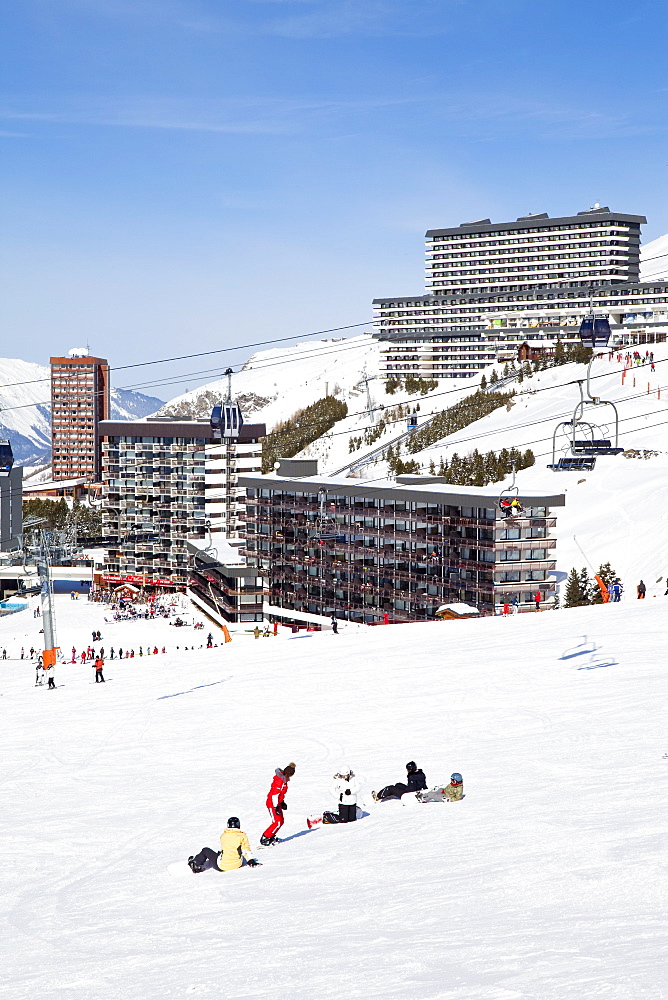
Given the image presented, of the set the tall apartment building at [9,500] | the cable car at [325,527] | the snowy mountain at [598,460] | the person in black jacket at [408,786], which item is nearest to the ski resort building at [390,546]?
the cable car at [325,527]

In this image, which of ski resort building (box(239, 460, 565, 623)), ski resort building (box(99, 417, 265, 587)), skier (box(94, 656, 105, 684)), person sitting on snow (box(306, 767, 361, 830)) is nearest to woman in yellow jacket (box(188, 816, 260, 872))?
person sitting on snow (box(306, 767, 361, 830))

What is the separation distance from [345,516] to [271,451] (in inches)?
4626

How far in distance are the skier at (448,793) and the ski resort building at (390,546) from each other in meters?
44.4

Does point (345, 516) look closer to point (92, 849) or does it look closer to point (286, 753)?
point (286, 753)

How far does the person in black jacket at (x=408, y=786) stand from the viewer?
55.2ft

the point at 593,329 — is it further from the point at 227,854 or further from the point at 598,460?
the point at 598,460

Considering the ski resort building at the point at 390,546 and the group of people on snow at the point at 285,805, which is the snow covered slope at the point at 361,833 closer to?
the group of people on snow at the point at 285,805

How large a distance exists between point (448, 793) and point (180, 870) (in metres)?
4.51

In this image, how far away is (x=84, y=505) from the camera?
17200 centimetres

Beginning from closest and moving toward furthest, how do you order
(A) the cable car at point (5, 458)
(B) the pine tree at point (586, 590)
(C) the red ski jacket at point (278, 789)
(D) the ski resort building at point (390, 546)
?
(C) the red ski jacket at point (278, 789), (B) the pine tree at point (586, 590), (D) the ski resort building at point (390, 546), (A) the cable car at point (5, 458)

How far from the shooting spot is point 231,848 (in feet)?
46.0

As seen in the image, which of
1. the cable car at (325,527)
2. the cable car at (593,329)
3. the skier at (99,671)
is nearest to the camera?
the skier at (99,671)

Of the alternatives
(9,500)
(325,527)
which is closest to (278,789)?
(325,527)

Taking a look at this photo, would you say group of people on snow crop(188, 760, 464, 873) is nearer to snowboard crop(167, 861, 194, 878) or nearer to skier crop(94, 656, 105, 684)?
snowboard crop(167, 861, 194, 878)
